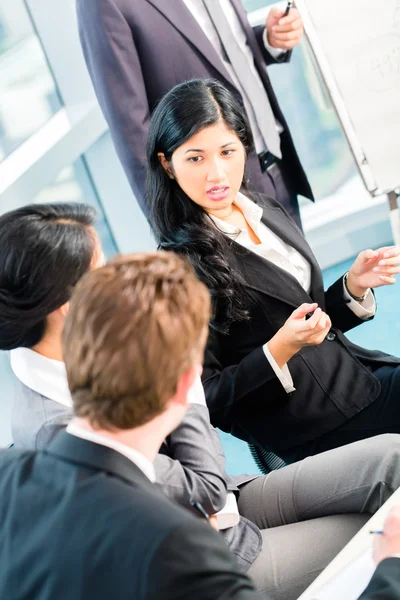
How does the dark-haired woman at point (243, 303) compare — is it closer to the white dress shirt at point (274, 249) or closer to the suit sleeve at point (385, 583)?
the white dress shirt at point (274, 249)

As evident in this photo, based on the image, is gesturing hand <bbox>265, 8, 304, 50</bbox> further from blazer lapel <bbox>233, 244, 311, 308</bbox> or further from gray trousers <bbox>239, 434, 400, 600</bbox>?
gray trousers <bbox>239, 434, 400, 600</bbox>

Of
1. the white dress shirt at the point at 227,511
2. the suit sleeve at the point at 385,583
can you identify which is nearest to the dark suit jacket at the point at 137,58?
the white dress shirt at the point at 227,511

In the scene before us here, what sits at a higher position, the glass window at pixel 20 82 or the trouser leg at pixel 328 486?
the glass window at pixel 20 82

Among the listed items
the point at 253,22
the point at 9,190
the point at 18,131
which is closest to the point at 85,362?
the point at 9,190

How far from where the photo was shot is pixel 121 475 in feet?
3.26

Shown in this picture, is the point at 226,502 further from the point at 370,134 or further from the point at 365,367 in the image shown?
the point at 370,134

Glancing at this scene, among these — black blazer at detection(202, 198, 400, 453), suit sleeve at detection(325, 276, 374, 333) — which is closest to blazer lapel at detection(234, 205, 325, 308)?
black blazer at detection(202, 198, 400, 453)

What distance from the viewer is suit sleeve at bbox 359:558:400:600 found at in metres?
1.01

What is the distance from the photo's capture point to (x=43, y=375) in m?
1.44

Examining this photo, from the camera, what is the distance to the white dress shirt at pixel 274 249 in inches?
78.5

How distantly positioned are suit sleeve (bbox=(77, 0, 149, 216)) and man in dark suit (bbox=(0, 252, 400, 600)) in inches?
54.7

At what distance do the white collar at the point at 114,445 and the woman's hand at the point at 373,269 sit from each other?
1.16m

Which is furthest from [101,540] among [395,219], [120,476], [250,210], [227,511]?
[395,219]

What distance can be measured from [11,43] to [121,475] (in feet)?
9.39
